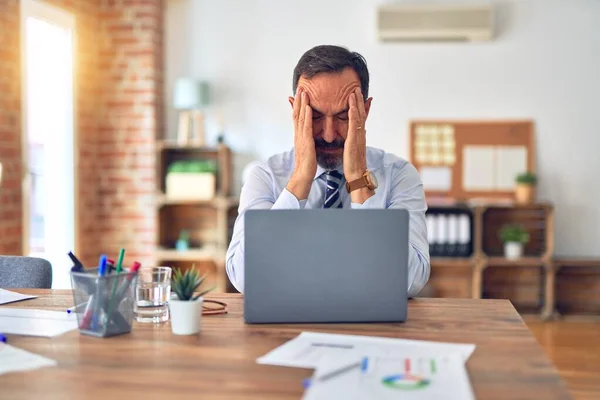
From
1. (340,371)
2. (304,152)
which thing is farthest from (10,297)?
(340,371)

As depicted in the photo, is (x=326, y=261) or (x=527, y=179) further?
(x=527, y=179)

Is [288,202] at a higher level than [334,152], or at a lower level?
lower

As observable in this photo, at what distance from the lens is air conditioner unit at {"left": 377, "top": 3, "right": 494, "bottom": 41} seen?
16.9 feet

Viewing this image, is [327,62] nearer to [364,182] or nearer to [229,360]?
[364,182]

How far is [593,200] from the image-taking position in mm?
5316

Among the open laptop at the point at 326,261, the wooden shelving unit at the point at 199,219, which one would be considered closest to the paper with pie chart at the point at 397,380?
the open laptop at the point at 326,261

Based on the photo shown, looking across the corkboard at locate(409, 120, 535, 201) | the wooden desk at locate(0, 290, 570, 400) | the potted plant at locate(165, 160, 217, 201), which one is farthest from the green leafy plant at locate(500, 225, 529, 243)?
the wooden desk at locate(0, 290, 570, 400)

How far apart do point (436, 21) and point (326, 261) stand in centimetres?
413

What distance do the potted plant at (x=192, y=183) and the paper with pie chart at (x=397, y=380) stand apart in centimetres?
404

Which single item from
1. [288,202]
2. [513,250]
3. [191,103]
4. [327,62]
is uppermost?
[191,103]

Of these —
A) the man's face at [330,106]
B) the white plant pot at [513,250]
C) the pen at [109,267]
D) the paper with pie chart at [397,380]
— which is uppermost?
the man's face at [330,106]

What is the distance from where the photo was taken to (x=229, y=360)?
1224mm

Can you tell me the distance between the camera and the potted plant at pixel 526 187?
5.14 m

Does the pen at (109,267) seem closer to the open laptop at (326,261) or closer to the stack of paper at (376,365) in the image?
the open laptop at (326,261)
